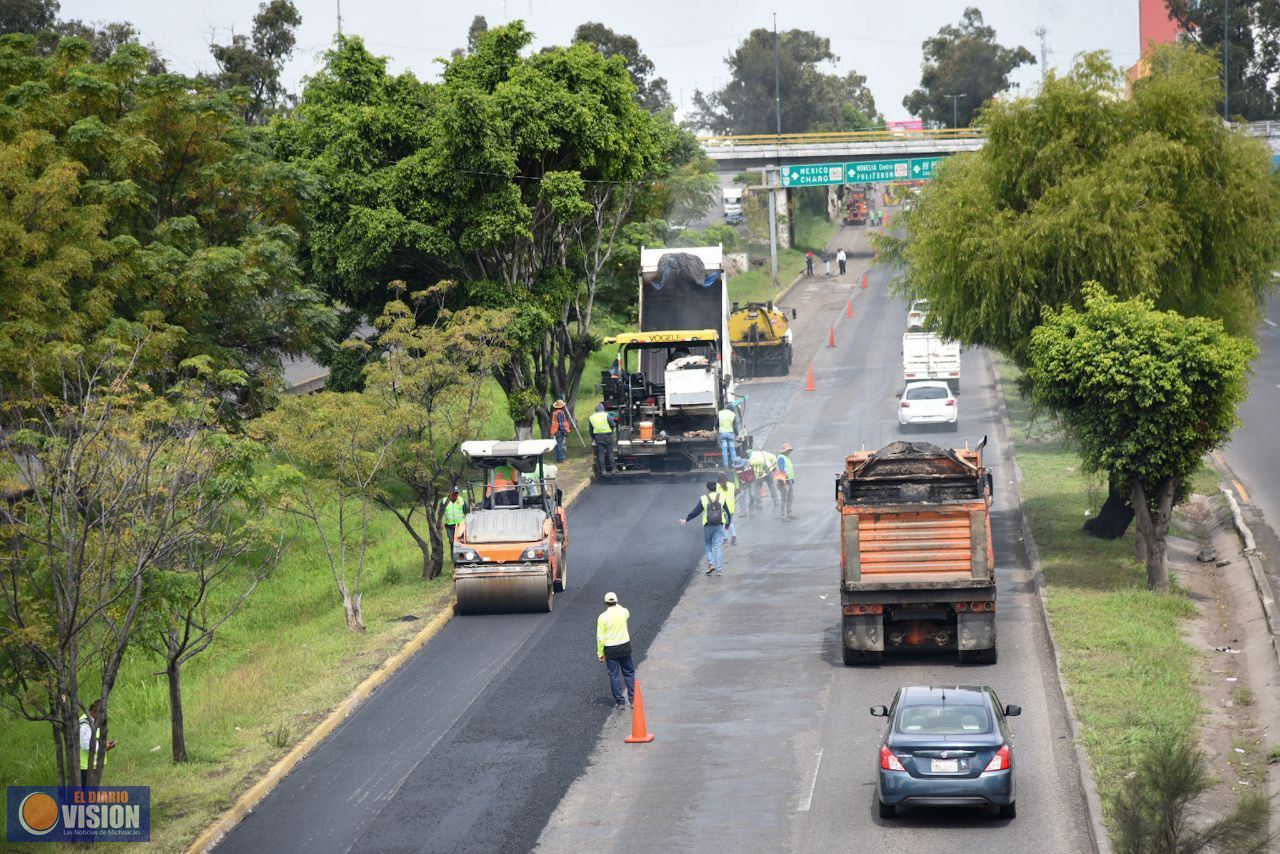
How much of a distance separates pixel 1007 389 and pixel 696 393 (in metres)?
16.8

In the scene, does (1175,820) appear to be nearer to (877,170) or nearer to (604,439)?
(604,439)

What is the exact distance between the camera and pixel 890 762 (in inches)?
628

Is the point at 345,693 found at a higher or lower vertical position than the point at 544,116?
lower

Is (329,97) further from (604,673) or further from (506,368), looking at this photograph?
(604,673)

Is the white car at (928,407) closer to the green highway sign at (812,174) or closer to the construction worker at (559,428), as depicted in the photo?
the construction worker at (559,428)

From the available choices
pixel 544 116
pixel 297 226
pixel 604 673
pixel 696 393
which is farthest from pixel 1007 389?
pixel 604 673

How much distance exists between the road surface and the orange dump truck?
460 millimetres

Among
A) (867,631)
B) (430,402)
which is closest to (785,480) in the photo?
(430,402)

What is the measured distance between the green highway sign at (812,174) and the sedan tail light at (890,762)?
6594 cm

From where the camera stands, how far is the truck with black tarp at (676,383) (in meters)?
38.4

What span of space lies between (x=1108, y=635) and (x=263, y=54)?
7584cm

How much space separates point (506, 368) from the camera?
41281 mm

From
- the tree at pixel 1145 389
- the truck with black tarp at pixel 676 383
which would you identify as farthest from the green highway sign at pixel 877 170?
the tree at pixel 1145 389

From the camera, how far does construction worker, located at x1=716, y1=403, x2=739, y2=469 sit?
37.8 meters
